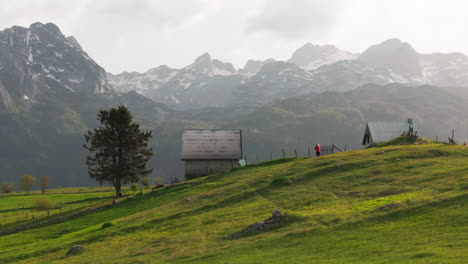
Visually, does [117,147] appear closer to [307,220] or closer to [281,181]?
[281,181]

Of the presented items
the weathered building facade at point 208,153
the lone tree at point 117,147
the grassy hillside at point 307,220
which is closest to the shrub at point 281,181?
the grassy hillside at point 307,220

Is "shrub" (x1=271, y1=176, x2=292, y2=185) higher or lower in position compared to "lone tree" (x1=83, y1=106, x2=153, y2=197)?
lower

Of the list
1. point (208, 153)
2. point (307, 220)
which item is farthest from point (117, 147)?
point (307, 220)

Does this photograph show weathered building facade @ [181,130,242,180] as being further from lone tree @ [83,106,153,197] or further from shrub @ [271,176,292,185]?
shrub @ [271,176,292,185]

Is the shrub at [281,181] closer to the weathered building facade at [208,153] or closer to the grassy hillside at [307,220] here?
the grassy hillside at [307,220]

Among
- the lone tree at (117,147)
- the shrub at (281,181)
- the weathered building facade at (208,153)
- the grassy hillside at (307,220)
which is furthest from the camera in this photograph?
the weathered building facade at (208,153)

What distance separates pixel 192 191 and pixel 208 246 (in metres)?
29.6

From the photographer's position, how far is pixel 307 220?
32062 mm

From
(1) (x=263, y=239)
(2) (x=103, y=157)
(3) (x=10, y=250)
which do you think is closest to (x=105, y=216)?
(3) (x=10, y=250)

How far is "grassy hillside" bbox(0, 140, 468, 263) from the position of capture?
25.2m

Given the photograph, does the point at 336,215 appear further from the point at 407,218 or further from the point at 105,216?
the point at 105,216

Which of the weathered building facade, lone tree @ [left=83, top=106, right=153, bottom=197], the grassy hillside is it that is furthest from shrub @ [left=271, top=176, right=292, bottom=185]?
the weathered building facade

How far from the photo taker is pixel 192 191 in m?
59.8

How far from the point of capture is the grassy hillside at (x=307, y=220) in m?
25.2
